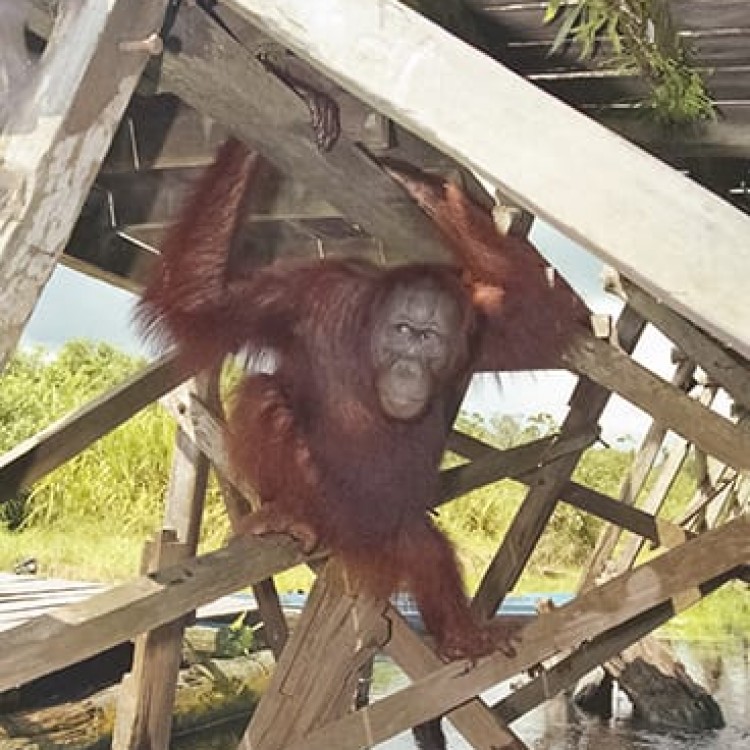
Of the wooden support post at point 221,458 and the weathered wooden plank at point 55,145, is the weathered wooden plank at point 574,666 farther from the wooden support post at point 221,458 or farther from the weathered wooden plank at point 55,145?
the weathered wooden plank at point 55,145

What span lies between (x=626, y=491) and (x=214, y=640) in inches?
70.0

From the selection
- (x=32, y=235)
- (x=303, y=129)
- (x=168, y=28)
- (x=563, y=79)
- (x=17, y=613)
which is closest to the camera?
(x=32, y=235)

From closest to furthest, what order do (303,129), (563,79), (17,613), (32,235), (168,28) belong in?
1. (32,235)
2. (168,28)
3. (303,129)
4. (563,79)
5. (17,613)

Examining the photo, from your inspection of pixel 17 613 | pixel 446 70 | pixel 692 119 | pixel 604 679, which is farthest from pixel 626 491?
pixel 446 70

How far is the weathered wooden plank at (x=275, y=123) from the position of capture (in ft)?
4.75

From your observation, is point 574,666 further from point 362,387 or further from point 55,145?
point 55,145

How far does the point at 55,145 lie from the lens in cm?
106

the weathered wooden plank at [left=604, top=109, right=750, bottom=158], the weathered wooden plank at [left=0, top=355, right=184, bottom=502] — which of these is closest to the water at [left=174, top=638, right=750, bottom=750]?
the weathered wooden plank at [left=0, top=355, right=184, bottom=502]

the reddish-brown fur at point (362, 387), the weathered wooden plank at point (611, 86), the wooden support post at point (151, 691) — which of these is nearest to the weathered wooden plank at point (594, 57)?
the weathered wooden plank at point (611, 86)

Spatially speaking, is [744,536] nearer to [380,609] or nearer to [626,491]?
[380,609]

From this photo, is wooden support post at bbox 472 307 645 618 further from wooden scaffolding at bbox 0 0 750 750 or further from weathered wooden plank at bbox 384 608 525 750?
weathered wooden plank at bbox 384 608 525 750

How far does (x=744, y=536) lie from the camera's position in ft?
7.29

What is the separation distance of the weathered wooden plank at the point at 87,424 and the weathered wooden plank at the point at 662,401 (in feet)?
2.52

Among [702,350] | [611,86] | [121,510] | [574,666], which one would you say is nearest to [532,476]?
[574,666]
